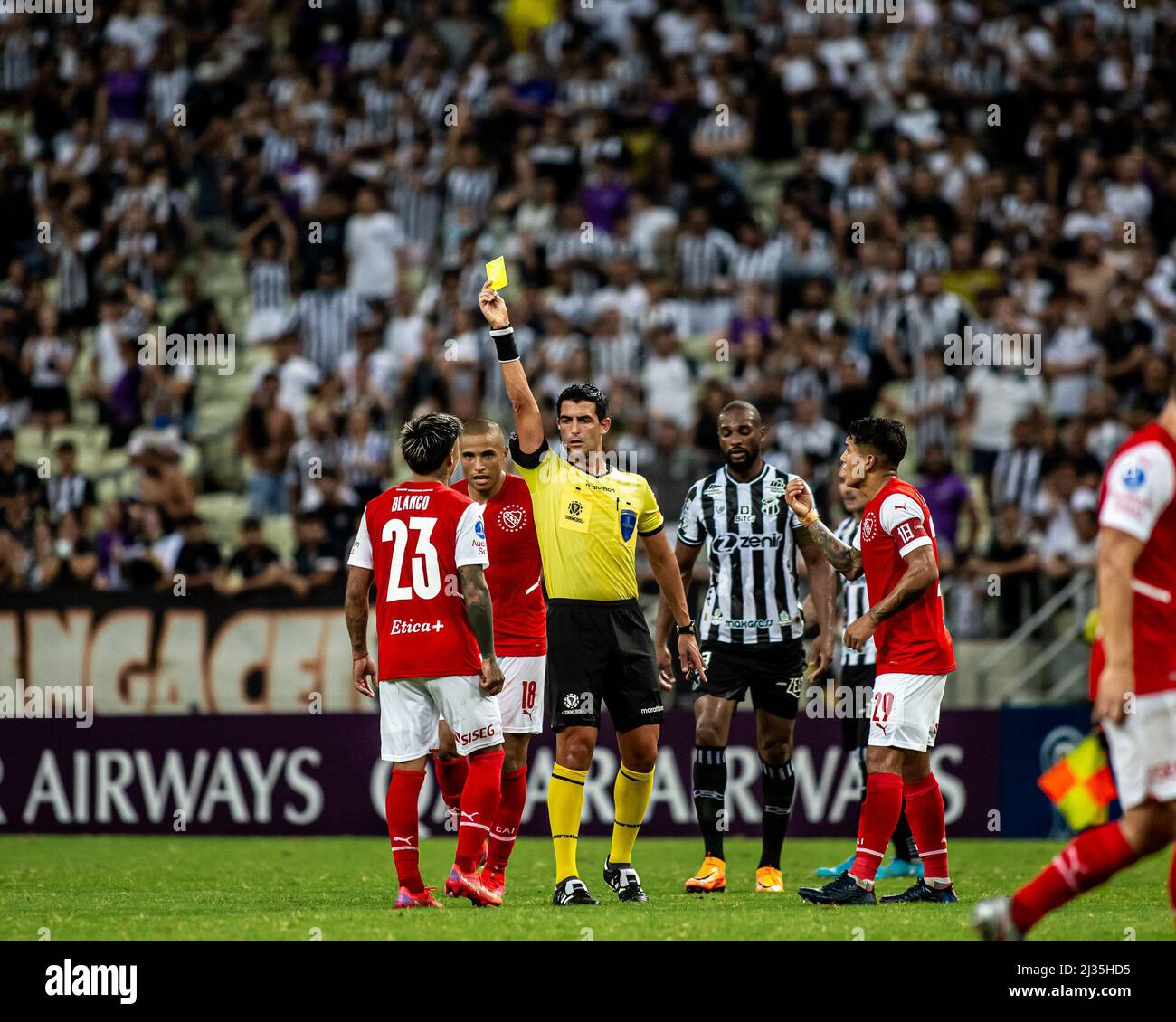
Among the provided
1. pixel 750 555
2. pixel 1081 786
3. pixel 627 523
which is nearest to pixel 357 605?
pixel 627 523

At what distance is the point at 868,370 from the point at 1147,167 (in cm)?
471

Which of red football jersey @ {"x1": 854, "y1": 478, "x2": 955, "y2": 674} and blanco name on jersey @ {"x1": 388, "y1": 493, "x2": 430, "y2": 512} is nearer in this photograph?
blanco name on jersey @ {"x1": 388, "y1": 493, "x2": 430, "y2": 512}

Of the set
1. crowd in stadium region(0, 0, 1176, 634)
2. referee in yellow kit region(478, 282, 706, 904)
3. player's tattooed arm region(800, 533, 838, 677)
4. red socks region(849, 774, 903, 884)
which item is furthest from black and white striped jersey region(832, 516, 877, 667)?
crowd in stadium region(0, 0, 1176, 634)

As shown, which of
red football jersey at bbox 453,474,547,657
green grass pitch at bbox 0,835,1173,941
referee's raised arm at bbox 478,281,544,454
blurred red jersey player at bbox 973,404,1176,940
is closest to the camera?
blurred red jersey player at bbox 973,404,1176,940

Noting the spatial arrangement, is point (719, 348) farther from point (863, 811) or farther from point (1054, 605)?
point (863, 811)

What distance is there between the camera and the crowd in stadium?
58.3ft

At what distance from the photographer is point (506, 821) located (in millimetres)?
9680

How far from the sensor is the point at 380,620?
29.6 ft

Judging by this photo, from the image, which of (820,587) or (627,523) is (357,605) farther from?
(820,587)

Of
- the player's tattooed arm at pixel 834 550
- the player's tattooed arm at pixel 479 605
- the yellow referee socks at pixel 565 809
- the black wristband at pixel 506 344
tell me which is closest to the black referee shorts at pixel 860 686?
the player's tattooed arm at pixel 834 550

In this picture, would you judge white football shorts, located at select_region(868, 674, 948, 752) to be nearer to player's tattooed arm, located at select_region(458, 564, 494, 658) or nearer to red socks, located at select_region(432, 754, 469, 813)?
player's tattooed arm, located at select_region(458, 564, 494, 658)
